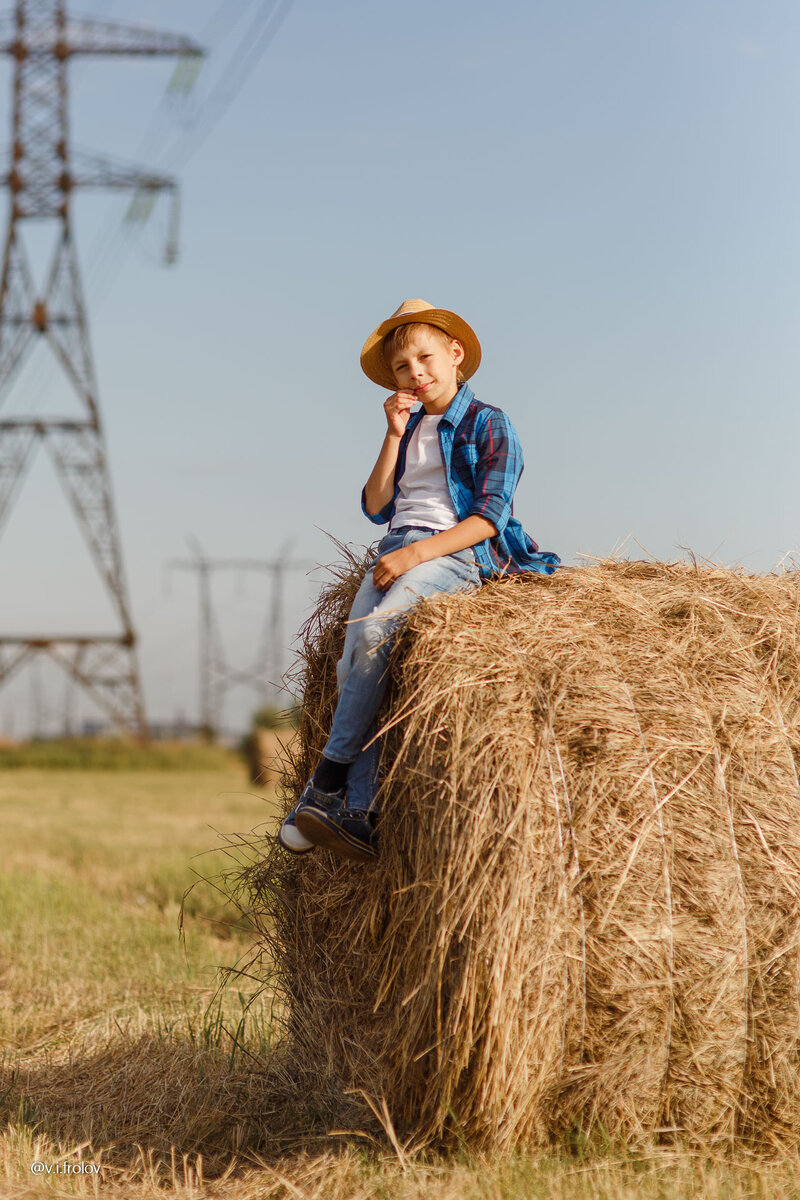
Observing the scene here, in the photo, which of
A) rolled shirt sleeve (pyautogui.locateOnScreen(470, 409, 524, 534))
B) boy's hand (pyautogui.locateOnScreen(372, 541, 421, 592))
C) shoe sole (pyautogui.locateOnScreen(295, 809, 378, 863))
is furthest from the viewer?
rolled shirt sleeve (pyautogui.locateOnScreen(470, 409, 524, 534))

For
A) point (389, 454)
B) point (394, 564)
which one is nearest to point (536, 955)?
point (394, 564)

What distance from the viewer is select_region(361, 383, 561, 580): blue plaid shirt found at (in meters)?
4.11

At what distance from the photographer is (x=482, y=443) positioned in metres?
4.21

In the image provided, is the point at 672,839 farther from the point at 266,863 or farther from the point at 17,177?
the point at 17,177

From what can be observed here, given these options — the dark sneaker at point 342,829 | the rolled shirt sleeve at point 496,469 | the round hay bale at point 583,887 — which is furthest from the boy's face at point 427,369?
the dark sneaker at point 342,829

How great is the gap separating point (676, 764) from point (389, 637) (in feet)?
3.36

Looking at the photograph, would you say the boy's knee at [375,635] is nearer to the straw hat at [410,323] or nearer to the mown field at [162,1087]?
the straw hat at [410,323]

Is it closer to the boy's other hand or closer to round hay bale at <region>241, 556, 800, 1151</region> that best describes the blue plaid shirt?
the boy's other hand

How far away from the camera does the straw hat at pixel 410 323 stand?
14.4 ft

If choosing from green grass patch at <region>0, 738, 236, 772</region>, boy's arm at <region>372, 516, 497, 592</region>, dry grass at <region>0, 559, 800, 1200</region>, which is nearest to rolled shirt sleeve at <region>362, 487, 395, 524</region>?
boy's arm at <region>372, 516, 497, 592</region>

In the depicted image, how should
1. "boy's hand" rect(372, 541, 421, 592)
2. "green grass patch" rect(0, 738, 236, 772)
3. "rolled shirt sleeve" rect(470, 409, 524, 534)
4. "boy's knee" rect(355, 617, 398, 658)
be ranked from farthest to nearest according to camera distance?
"green grass patch" rect(0, 738, 236, 772), "rolled shirt sleeve" rect(470, 409, 524, 534), "boy's hand" rect(372, 541, 421, 592), "boy's knee" rect(355, 617, 398, 658)

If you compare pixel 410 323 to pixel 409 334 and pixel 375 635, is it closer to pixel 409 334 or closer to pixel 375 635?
pixel 409 334

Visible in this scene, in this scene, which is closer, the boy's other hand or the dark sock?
the dark sock

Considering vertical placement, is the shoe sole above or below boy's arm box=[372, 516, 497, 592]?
below
